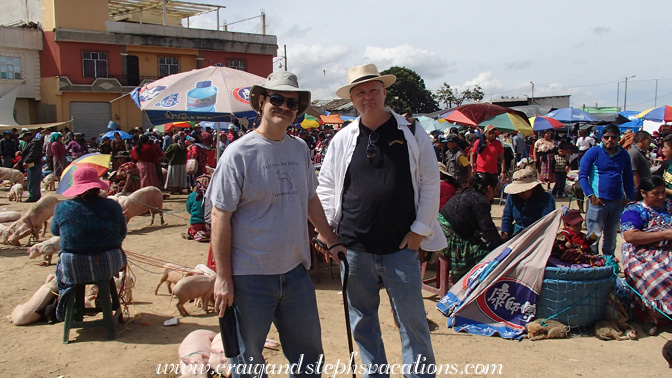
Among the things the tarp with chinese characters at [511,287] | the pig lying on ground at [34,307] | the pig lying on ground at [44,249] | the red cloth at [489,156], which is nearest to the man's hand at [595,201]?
the tarp with chinese characters at [511,287]

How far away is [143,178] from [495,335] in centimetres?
957

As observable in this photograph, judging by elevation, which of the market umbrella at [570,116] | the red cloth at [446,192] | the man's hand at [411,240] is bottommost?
the red cloth at [446,192]

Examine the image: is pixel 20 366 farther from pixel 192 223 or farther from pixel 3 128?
pixel 3 128

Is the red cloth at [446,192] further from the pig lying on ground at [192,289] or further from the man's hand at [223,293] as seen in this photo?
the man's hand at [223,293]

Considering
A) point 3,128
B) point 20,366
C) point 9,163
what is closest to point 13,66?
point 3,128

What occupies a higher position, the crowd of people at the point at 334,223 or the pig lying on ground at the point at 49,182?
the crowd of people at the point at 334,223

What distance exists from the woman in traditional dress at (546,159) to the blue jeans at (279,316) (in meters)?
10.6

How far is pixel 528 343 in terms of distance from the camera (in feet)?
13.3

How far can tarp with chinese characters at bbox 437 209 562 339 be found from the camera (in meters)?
4.22

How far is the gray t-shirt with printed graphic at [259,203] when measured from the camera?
2336mm

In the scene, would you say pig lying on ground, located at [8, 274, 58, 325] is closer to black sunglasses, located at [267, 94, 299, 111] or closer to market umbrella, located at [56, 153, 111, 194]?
market umbrella, located at [56, 153, 111, 194]

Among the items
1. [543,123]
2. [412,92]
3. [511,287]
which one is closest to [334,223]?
[511,287]

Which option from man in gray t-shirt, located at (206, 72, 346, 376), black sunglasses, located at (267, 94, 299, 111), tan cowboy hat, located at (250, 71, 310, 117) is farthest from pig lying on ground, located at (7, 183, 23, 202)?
black sunglasses, located at (267, 94, 299, 111)

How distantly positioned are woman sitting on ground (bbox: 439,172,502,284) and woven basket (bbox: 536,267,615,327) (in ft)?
2.02
